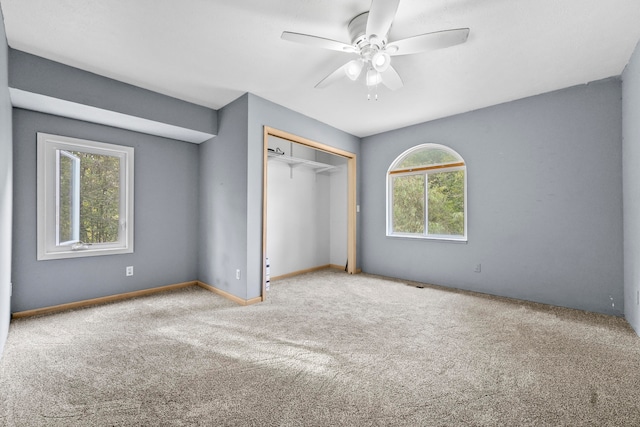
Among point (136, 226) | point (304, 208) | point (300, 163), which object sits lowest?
point (136, 226)

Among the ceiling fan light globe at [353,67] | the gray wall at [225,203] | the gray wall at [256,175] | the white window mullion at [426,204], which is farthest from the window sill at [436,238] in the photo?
the ceiling fan light globe at [353,67]

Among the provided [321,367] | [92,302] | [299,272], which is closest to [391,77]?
[321,367]

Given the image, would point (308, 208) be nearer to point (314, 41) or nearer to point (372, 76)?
point (372, 76)

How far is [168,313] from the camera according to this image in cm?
296

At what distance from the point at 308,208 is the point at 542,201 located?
139 inches

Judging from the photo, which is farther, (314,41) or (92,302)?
(92,302)

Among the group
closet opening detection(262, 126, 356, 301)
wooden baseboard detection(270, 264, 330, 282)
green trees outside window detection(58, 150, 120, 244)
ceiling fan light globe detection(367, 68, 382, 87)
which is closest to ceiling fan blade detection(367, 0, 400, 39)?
ceiling fan light globe detection(367, 68, 382, 87)

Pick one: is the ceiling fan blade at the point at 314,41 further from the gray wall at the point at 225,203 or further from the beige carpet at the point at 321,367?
the beige carpet at the point at 321,367

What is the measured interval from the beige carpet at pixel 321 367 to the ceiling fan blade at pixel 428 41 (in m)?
2.27

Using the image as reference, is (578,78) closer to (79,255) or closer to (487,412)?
(487,412)

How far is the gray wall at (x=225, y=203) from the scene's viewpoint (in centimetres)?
334

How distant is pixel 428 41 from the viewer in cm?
194

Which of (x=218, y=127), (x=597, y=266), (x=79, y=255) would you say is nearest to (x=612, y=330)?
(x=597, y=266)

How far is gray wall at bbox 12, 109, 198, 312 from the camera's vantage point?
2854 millimetres
